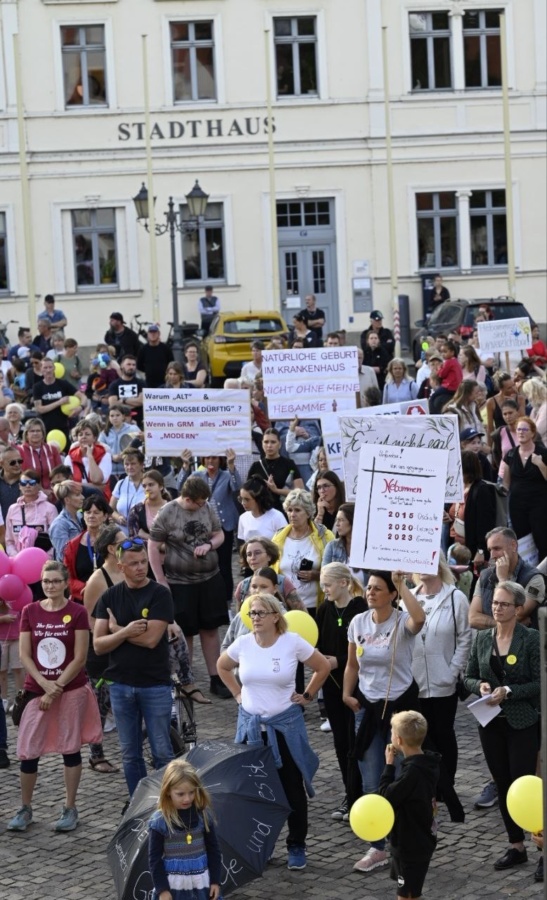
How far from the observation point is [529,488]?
12562 mm

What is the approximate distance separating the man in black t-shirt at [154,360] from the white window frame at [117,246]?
1540 cm

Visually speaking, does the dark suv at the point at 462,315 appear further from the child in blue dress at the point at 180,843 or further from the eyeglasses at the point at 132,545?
the child in blue dress at the point at 180,843

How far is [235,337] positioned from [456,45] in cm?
1172

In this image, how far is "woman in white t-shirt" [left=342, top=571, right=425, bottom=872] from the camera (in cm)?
865

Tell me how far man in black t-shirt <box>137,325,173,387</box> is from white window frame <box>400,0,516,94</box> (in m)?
17.7

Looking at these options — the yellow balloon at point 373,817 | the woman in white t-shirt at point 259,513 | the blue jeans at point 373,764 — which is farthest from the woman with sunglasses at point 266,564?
the yellow balloon at point 373,817

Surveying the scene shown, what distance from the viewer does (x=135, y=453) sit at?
43.5ft

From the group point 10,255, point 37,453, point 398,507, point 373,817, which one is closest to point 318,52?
point 10,255

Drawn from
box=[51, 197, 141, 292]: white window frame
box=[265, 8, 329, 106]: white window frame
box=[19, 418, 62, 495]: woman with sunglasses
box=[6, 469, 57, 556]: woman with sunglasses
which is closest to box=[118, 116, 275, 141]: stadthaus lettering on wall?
box=[265, 8, 329, 106]: white window frame

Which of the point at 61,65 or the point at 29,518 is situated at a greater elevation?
the point at 61,65

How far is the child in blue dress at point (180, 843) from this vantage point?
7.12 meters

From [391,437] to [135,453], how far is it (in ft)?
9.55

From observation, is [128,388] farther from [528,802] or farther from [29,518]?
[528,802]

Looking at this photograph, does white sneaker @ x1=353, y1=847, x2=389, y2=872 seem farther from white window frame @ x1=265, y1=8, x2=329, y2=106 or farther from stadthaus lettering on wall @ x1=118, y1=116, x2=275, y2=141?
white window frame @ x1=265, y1=8, x2=329, y2=106
